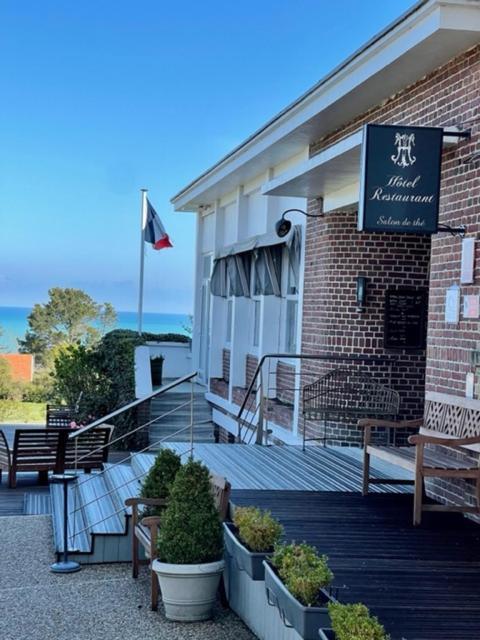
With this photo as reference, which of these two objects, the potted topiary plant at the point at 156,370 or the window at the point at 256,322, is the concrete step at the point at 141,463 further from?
the potted topiary plant at the point at 156,370

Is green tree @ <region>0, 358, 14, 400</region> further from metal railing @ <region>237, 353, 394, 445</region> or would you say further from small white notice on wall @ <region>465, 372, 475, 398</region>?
small white notice on wall @ <region>465, 372, 475, 398</region>

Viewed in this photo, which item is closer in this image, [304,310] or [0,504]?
[0,504]

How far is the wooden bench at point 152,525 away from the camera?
6.45 meters

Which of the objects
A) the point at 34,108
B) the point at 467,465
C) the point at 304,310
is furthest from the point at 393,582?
the point at 34,108

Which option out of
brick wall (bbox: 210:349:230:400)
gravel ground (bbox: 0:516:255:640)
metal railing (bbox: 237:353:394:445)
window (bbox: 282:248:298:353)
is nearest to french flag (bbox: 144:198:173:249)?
brick wall (bbox: 210:349:230:400)

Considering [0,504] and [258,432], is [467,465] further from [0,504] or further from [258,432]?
[0,504]

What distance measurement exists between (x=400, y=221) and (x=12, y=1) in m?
33.3

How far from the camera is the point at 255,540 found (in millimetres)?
5555

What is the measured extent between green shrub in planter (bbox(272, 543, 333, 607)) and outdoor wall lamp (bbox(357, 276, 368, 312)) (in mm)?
6213

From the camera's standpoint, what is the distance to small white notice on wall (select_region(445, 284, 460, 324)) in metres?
7.21

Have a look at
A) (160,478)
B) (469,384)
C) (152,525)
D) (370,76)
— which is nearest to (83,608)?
(152,525)

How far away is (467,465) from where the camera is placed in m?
6.75

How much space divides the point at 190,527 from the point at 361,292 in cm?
541

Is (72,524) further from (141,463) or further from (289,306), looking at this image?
(289,306)
